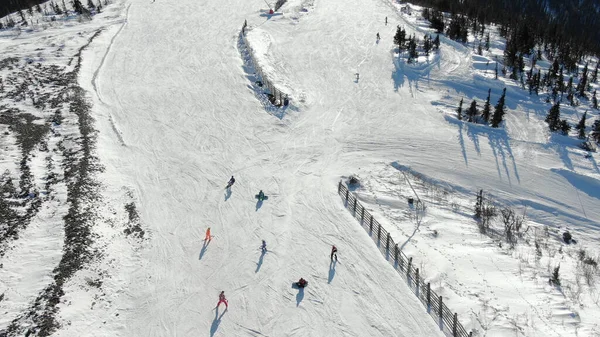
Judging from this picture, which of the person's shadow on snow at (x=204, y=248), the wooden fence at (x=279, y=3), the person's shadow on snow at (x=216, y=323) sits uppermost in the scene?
the wooden fence at (x=279, y=3)

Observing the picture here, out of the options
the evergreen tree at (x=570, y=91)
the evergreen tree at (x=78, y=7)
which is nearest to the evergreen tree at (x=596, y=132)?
the evergreen tree at (x=570, y=91)

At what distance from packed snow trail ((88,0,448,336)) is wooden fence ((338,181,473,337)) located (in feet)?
1.52

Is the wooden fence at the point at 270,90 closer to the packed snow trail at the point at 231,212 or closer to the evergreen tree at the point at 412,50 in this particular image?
the packed snow trail at the point at 231,212

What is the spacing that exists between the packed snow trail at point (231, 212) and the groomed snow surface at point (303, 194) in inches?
4.0

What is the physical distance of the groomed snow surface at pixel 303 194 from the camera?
18156 mm

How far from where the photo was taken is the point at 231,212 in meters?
24.2

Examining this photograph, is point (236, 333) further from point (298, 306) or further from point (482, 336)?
point (482, 336)

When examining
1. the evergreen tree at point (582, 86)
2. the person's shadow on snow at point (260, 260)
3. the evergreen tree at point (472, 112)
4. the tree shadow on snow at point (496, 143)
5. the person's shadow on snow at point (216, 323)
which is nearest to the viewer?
the person's shadow on snow at point (216, 323)

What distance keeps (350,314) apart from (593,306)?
9867 millimetres

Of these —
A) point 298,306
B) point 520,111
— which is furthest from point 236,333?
point 520,111

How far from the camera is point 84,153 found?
28.1m

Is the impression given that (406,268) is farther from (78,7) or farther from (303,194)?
(78,7)

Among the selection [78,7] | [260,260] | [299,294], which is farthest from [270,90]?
[78,7]

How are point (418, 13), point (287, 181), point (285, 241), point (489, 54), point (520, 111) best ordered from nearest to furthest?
point (285, 241)
point (287, 181)
point (520, 111)
point (489, 54)
point (418, 13)
